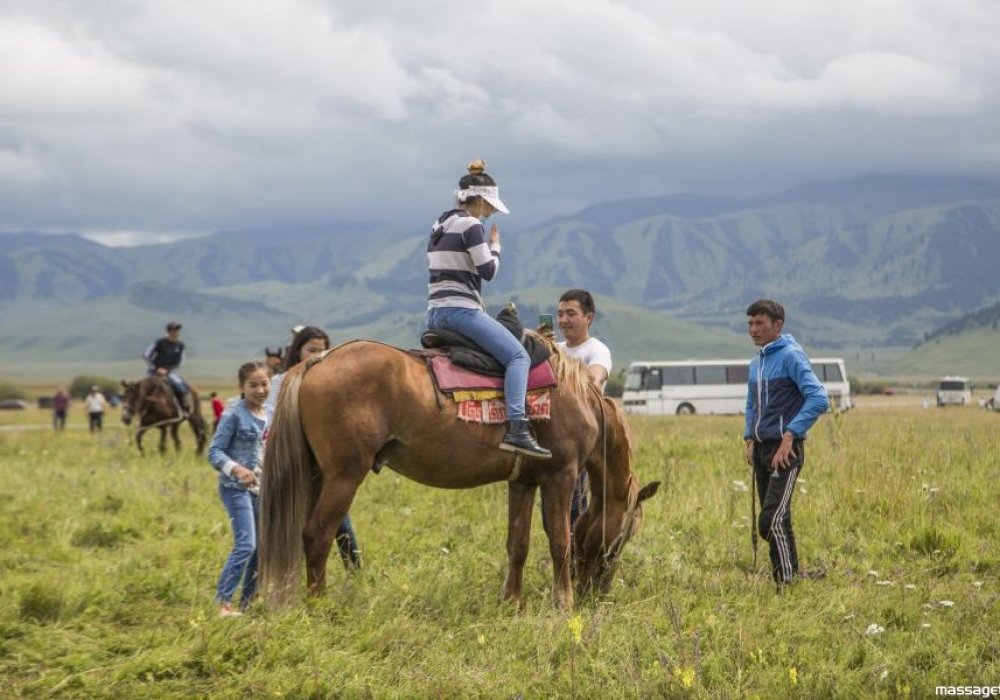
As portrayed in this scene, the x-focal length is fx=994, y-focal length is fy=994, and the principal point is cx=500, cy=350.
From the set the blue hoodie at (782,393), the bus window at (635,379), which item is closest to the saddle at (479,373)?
the blue hoodie at (782,393)

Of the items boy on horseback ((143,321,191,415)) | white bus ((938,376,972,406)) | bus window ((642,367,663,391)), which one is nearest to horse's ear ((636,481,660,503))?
boy on horseback ((143,321,191,415))

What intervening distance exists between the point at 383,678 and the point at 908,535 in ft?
18.0

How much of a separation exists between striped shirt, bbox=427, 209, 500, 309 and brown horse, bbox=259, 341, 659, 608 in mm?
538

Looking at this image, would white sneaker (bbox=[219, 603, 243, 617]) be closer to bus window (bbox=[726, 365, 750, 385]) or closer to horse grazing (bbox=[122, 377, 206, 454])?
horse grazing (bbox=[122, 377, 206, 454])

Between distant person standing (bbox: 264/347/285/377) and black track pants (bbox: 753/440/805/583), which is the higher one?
distant person standing (bbox: 264/347/285/377)

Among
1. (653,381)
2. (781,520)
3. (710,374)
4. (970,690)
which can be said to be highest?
(710,374)

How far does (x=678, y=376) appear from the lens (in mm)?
58875

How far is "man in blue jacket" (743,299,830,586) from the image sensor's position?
301 inches

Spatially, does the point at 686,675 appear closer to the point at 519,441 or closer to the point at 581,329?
the point at 519,441

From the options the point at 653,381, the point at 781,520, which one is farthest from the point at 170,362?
the point at 653,381

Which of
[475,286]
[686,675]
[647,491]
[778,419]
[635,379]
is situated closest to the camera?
[686,675]

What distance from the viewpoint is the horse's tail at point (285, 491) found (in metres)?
6.68

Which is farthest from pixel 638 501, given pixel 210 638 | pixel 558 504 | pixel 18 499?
pixel 18 499

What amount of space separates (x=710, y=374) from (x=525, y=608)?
5327 centimetres
